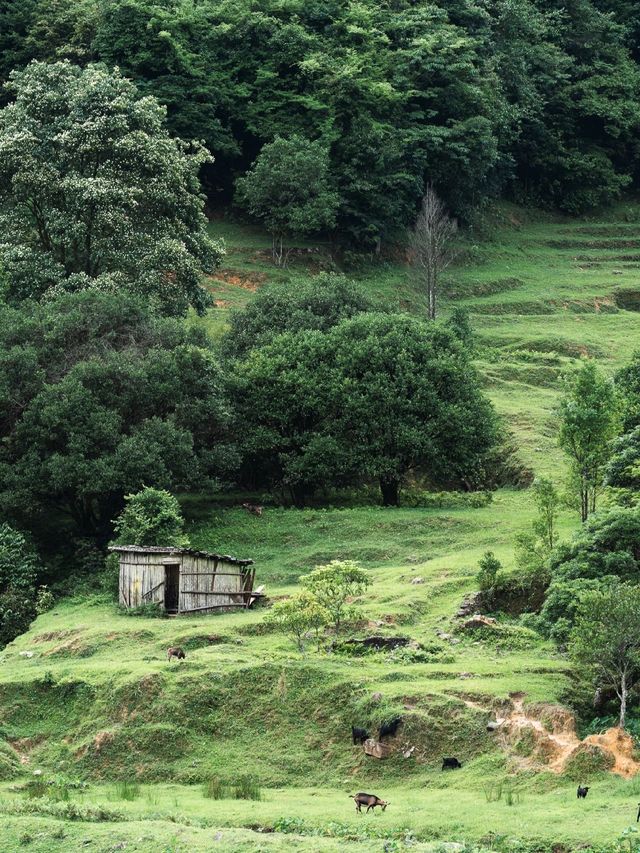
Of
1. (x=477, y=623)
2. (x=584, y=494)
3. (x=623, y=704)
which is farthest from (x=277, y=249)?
(x=623, y=704)

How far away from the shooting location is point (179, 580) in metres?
34.7

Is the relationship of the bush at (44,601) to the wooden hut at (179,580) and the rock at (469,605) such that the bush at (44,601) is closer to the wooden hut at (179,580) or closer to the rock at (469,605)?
the wooden hut at (179,580)

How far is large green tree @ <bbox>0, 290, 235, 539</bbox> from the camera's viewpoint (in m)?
40.6

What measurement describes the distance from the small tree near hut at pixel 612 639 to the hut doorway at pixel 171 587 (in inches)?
444

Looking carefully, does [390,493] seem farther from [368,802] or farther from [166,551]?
[368,802]

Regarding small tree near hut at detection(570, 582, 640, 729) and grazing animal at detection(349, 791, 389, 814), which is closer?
grazing animal at detection(349, 791, 389, 814)

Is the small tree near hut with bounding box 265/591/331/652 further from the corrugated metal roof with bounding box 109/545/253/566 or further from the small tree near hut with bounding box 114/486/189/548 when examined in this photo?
the small tree near hut with bounding box 114/486/189/548

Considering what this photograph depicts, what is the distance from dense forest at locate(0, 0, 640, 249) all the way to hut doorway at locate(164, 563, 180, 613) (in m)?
32.8

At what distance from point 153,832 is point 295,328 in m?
31.4

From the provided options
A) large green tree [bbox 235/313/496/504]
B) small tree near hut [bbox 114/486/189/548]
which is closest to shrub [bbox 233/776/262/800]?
small tree near hut [bbox 114/486/189/548]

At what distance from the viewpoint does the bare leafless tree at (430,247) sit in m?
62.4

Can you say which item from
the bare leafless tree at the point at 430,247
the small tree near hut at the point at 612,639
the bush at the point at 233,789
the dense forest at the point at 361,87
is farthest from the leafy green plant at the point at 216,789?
the dense forest at the point at 361,87

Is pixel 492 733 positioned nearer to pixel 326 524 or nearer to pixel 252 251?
pixel 326 524

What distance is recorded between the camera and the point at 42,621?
36.1m
